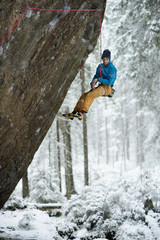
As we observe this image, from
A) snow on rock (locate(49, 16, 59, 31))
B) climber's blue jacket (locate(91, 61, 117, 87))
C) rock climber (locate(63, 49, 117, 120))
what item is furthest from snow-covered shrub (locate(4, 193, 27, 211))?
snow on rock (locate(49, 16, 59, 31))

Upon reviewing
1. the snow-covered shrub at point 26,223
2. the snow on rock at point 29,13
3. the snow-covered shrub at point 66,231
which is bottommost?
the snow-covered shrub at point 66,231

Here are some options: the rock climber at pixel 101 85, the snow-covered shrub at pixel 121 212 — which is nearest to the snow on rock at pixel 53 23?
the rock climber at pixel 101 85

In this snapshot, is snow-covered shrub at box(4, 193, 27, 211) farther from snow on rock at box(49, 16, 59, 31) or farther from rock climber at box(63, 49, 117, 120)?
snow on rock at box(49, 16, 59, 31)

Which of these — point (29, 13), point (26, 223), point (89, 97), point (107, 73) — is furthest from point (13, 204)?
point (29, 13)

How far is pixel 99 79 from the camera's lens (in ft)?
20.2

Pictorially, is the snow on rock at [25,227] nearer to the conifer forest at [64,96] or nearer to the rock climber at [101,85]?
the conifer forest at [64,96]

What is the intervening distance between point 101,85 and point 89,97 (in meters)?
0.64

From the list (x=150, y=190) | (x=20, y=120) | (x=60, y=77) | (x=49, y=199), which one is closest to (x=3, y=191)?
(x=20, y=120)

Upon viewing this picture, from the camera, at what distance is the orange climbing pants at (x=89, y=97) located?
609cm

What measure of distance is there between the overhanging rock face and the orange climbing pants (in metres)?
0.57

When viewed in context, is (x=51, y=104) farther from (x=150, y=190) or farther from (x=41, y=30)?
(x=150, y=190)

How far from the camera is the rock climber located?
610 cm

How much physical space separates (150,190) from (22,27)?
6.42m

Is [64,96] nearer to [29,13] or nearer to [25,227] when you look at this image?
[29,13]
